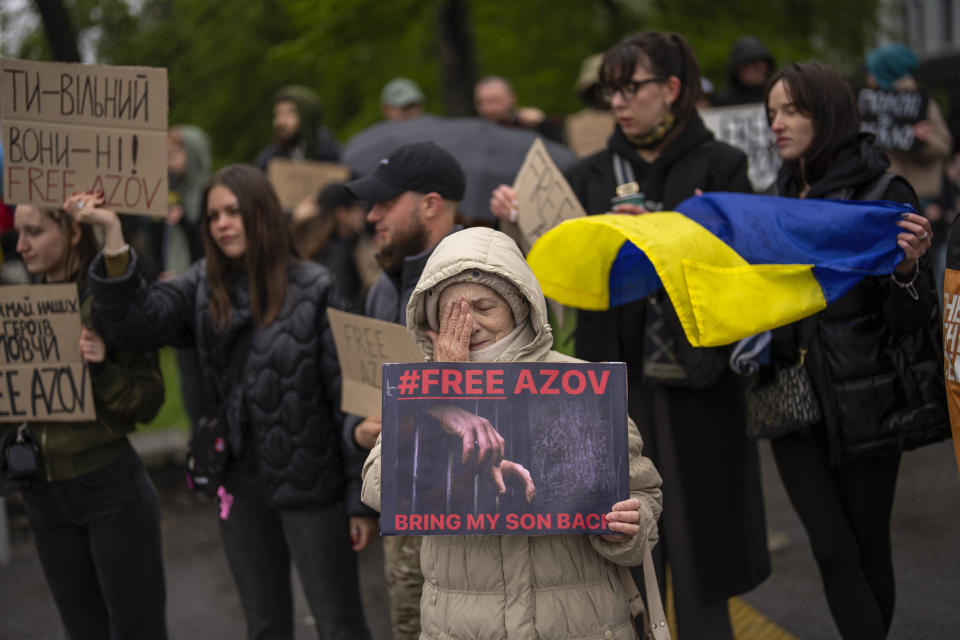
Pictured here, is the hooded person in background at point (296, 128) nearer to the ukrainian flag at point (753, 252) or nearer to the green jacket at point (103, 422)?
the green jacket at point (103, 422)

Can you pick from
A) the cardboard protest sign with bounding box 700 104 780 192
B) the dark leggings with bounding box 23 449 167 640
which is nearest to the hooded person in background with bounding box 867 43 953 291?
the cardboard protest sign with bounding box 700 104 780 192

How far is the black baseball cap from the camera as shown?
11.9ft

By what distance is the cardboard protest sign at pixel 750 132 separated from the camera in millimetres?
6477

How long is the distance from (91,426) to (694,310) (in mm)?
2248

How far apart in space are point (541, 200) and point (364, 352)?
37.9 inches

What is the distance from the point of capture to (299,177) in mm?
7777

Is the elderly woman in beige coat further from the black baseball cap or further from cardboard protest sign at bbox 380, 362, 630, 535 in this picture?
the black baseball cap

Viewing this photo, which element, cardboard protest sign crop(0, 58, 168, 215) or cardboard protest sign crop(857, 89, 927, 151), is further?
cardboard protest sign crop(857, 89, 927, 151)

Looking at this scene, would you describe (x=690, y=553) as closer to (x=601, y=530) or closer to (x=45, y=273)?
(x=601, y=530)

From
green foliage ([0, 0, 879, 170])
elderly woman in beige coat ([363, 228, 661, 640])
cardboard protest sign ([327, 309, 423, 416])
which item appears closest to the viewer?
elderly woman in beige coat ([363, 228, 661, 640])

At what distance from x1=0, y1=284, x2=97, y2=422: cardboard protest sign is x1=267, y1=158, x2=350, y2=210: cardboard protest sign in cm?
377

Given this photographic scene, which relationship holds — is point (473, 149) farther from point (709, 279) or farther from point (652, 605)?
point (652, 605)

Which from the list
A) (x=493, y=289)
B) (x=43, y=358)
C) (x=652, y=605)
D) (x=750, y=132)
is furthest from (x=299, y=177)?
(x=652, y=605)

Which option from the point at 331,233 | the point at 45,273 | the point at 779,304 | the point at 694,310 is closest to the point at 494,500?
the point at 694,310
